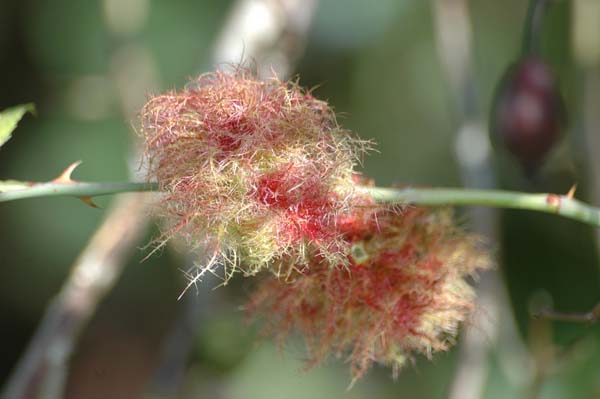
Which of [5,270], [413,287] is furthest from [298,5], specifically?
[5,270]

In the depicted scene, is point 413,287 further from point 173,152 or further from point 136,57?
point 136,57

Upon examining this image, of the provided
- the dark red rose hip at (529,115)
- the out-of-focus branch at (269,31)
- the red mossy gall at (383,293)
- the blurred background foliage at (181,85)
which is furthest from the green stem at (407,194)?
the blurred background foliage at (181,85)

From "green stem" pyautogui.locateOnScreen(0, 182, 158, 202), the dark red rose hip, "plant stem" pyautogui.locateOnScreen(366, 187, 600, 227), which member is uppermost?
"green stem" pyautogui.locateOnScreen(0, 182, 158, 202)

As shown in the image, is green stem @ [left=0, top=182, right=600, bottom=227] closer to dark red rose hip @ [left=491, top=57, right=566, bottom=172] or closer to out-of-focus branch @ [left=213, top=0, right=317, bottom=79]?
dark red rose hip @ [left=491, top=57, right=566, bottom=172]

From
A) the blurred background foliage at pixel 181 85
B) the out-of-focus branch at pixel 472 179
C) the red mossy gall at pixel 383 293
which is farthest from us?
the blurred background foliage at pixel 181 85

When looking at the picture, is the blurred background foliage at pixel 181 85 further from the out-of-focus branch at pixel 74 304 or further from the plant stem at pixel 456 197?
the plant stem at pixel 456 197

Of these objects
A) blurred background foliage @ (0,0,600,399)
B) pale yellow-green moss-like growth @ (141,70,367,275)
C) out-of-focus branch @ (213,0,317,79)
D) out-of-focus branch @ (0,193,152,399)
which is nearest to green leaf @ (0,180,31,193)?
pale yellow-green moss-like growth @ (141,70,367,275)
